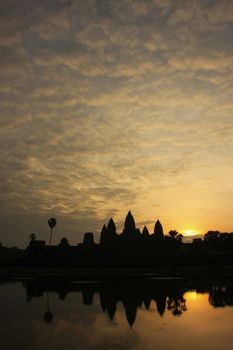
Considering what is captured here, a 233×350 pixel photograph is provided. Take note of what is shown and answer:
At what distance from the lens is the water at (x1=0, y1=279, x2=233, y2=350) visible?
15858 millimetres

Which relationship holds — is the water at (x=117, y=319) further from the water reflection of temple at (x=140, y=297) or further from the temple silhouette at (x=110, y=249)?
the temple silhouette at (x=110, y=249)

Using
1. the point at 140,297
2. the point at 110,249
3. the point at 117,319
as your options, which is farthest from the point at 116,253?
the point at 117,319

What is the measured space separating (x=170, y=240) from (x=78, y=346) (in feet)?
253

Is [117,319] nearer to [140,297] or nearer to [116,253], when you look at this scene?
[140,297]

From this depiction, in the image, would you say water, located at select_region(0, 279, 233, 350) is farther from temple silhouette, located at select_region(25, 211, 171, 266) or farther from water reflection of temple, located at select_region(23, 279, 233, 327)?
temple silhouette, located at select_region(25, 211, 171, 266)

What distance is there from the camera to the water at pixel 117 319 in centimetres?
1586

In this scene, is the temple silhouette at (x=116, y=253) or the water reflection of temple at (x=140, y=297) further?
the temple silhouette at (x=116, y=253)

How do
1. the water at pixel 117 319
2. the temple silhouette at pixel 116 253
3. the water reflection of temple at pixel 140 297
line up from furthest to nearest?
1. the temple silhouette at pixel 116 253
2. the water reflection of temple at pixel 140 297
3. the water at pixel 117 319

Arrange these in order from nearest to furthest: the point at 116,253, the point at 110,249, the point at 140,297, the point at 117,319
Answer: the point at 117,319 → the point at 140,297 → the point at 116,253 → the point at 110,249

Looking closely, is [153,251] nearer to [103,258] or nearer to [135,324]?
[103,258]

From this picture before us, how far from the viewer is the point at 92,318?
21.5 meters

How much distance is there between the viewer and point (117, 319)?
833 inches

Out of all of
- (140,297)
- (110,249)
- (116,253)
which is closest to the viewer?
(140,297)

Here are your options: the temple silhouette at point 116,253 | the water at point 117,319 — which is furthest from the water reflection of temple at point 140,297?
the temple silhouette at point 116,253
